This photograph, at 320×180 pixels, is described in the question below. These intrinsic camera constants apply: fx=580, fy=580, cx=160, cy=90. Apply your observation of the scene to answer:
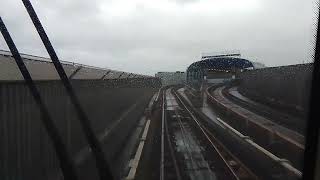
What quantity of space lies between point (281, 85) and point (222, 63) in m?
68.1

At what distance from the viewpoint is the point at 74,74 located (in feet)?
50.5

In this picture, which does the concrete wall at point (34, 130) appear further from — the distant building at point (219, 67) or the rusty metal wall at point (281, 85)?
the distant building at point (219, 67)

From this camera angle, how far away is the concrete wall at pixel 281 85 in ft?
114

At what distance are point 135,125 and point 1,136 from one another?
28889 millimetres

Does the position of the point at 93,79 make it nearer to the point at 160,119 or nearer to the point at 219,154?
the point at 219,154

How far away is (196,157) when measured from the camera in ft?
76.5

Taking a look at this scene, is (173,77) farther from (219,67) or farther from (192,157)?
(192,157)

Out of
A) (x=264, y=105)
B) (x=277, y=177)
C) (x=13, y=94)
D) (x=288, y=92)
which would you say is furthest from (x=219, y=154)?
(x=264, y=105)

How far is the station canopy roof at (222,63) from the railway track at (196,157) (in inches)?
2818

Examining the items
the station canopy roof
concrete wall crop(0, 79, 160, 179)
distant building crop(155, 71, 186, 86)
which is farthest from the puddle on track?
distant building crop(155, 71, 186, 86)

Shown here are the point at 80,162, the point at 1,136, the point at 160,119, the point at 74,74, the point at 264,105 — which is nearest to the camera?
the point at 1,136

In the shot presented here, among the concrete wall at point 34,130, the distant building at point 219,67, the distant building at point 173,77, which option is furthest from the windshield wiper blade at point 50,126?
the distant building at point 173,77

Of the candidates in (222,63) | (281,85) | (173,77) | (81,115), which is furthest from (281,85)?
(173,77)

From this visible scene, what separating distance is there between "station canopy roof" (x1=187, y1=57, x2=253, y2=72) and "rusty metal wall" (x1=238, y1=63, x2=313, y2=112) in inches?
1706
